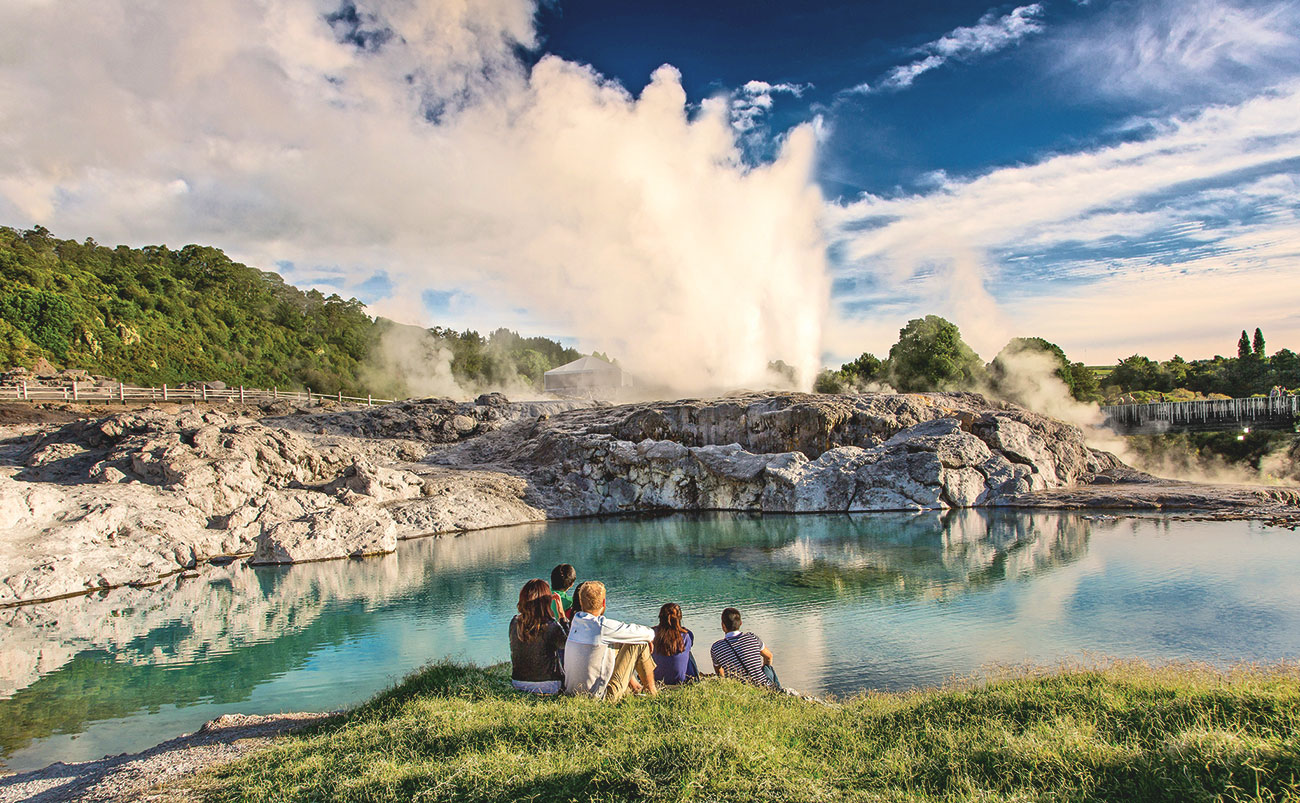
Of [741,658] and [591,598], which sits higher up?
[591,598]

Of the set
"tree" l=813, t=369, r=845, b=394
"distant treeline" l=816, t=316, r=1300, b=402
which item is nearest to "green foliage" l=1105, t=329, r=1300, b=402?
"distant treeline" l=816, t=316, r=1300, b=402

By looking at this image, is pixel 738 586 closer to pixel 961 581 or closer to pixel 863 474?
pixel 961 581

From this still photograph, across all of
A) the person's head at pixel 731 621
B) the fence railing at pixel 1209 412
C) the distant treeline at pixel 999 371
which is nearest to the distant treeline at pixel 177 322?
the distant treeline at pixel 999 371

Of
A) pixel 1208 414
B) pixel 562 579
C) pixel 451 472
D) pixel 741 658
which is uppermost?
pixel 1208 414

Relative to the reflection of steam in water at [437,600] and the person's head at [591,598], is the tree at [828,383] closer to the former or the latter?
the reflection of steam in water at [437,600]

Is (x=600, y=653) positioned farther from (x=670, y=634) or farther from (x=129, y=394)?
(x=129, y=394)

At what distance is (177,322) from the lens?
2467 inches

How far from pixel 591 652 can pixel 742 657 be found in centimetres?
221

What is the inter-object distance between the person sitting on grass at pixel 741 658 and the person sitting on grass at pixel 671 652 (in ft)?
1.16

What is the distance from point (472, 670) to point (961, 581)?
13.6 metres

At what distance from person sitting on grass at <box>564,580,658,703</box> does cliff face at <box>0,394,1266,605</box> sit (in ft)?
63.9

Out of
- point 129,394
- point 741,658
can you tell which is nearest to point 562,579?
point 741,658

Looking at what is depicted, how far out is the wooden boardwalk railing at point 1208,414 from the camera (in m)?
49.1

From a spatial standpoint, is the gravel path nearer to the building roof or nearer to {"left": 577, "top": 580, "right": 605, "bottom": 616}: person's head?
{"left": 577, "top": 580, "right": 605, "bottom": 616}: person's head
